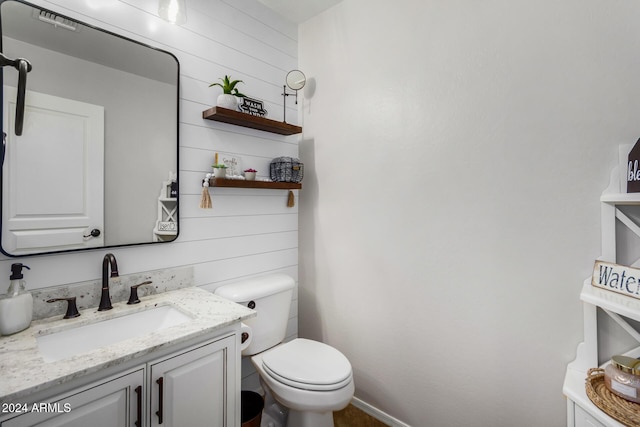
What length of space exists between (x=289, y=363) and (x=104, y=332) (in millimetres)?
846

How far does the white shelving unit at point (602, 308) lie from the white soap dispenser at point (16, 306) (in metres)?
Answer: 1.98

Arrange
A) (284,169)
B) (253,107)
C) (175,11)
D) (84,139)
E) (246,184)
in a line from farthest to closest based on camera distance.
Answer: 1. (284,169)
2. (253,107)
3. (246,184)
4. (175,11)
5. (84,139)

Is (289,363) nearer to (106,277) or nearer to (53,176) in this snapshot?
(106,277)

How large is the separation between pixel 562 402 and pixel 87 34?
8.44ft

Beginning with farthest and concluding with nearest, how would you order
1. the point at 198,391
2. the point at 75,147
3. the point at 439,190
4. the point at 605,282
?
1. the point at 439,190
2. the point at 75,147
3. the point at 198,391
4. the point at 605,282

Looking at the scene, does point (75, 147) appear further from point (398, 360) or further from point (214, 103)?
point (398, 360)

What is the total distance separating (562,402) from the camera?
1251 mm

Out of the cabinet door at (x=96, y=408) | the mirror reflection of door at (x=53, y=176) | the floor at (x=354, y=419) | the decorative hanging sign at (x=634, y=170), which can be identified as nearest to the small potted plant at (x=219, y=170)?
the mirror reflection of door at (x=53, y=176)

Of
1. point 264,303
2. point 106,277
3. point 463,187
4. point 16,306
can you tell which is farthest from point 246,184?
point 463,187

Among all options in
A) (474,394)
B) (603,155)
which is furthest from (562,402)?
(603,155)

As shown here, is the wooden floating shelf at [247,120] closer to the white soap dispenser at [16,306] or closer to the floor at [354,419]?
the white soap dispenser at [16,306]

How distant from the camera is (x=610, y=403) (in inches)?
37.6

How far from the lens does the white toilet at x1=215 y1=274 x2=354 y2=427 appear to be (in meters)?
1.40

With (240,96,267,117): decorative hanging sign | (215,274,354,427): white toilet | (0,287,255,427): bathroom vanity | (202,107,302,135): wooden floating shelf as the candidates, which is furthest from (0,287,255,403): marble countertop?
(240,96,267,117): decorative hanging sign
